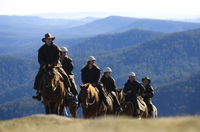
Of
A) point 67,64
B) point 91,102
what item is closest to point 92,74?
point 91,102

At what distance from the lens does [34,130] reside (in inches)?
659

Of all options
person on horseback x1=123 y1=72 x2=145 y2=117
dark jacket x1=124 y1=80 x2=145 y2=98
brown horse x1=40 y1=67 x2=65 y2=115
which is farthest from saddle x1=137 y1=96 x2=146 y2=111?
brown horse x1=40 y1=67 x2=65 y2=115

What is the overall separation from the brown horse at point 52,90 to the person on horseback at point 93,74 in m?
3.26

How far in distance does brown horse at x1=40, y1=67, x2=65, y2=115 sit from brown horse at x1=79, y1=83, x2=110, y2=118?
130 centimetres

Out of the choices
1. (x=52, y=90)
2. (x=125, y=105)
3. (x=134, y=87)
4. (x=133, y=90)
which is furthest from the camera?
(x=125, y=105)

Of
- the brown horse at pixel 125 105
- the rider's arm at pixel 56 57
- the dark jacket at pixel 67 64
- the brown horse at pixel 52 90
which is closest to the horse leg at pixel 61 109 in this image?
the brown horse at pixel 52 90

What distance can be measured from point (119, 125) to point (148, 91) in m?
22.3

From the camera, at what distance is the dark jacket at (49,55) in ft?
85.0

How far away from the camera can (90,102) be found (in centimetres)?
2777

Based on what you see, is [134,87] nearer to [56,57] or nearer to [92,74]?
[92,74]

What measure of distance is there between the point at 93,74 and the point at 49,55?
12.9 ft

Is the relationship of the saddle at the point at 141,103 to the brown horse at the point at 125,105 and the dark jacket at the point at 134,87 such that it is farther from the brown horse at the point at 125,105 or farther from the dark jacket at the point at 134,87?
the dark jacket at the point at 134,87

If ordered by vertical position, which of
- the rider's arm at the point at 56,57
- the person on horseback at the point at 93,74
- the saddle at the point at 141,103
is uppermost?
the rider's arm at the point at 56,57

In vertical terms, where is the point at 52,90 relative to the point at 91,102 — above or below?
above
